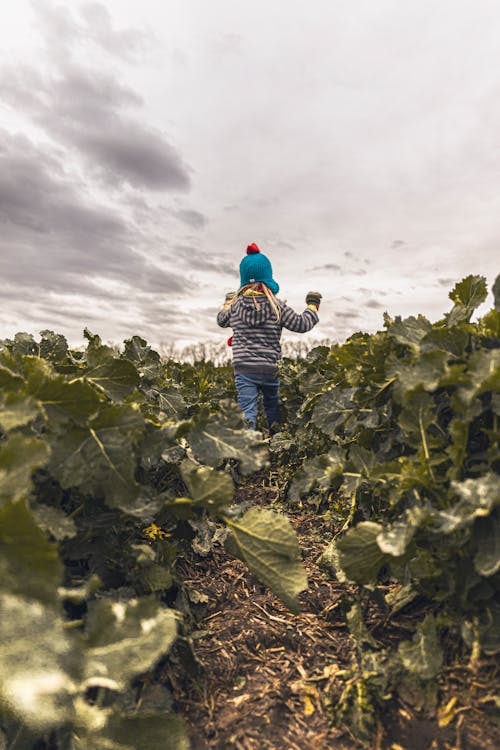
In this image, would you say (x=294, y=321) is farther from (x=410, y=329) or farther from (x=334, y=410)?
(x=410, y=329)

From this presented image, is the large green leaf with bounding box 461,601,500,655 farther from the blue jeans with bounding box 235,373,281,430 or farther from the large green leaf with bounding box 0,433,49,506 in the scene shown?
the blue jeans with bounding box 235,373,281,430

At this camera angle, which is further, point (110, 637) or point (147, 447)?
point (147, 447)

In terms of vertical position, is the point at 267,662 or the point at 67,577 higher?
the point at 67,577

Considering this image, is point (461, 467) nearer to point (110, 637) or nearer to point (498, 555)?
point (498, 555)

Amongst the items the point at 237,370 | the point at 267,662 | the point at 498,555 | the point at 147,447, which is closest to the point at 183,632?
the point at 267,662

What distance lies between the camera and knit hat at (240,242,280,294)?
21.5 ft

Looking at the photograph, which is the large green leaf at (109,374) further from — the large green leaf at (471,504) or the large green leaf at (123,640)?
the large green leaf at (471,504)

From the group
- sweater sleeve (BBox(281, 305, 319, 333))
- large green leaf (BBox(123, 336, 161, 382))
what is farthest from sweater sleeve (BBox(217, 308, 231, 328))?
large green leaf (BBox(123, 336, 161, 382))

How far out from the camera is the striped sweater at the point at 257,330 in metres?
6.26

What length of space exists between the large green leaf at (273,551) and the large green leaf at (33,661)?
80 centimetres

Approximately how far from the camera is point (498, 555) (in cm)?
158

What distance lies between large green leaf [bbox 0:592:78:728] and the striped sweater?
4974 mm

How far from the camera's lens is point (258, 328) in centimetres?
636

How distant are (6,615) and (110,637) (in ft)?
1.03
